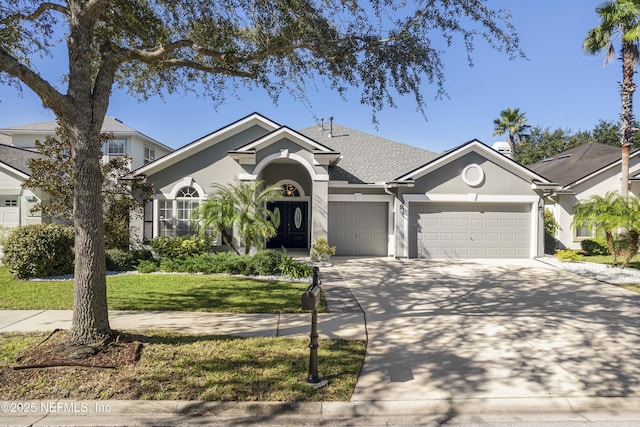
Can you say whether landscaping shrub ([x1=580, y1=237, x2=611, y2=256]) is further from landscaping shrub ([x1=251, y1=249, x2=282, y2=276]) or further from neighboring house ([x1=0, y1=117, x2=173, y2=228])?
neighboring house ([x1=0, y1=117, x2=173, y2=228])

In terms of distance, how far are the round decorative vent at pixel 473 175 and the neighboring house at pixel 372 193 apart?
0.04m

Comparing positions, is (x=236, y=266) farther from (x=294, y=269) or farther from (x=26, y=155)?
(x=26, y=155)

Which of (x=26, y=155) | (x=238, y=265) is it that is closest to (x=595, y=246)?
(x=238, y=265)

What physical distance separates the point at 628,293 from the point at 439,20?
8.70 m

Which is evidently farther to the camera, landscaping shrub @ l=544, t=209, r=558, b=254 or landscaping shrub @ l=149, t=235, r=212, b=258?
landscaping shrub @ l=544, t=209, r=558, b=254

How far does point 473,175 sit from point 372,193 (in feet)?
13.7

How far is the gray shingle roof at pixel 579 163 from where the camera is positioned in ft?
64.5

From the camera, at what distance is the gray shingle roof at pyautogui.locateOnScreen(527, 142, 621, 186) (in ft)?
64.5

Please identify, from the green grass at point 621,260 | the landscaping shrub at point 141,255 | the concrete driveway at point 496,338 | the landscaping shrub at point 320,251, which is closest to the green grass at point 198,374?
the concrete driveway at point 496,338

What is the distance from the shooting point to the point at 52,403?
166 inches

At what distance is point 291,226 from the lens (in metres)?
18.4

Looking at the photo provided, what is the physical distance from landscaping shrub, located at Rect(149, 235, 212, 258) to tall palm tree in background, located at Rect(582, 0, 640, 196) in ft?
57.1

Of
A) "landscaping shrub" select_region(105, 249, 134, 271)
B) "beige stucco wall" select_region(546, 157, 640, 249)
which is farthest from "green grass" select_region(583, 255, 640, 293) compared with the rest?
"landscaping shrub" select_region(105, 249, 134, 271)

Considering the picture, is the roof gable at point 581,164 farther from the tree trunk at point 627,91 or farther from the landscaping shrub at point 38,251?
the landscaping shrub at point 38,251
